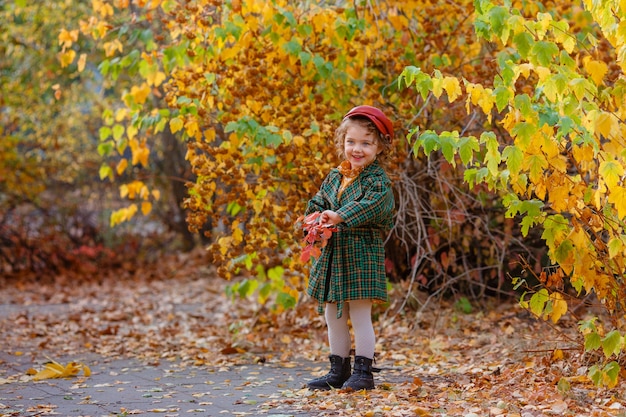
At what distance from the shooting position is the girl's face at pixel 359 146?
13.7 feet

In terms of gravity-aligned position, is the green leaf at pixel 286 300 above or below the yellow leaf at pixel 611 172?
below

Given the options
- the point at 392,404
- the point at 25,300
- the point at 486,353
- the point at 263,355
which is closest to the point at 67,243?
the point at 25,300

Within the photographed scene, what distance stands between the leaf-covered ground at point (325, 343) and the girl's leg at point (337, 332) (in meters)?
0.26

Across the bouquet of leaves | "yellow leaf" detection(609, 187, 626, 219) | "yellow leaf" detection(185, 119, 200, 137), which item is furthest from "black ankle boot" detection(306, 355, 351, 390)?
"yellow leaf" detection(185, 119, 200, 137)

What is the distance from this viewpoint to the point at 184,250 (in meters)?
13.0

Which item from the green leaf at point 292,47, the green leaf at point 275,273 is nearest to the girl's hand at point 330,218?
the green leaf at point 292,47

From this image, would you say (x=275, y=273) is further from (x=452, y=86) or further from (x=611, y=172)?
(x=611, y=172)

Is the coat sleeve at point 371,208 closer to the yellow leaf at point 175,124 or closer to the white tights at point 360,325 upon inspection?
the white tights at point 360,325

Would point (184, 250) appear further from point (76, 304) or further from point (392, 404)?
point (392, 404)

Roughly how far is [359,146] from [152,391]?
1.69 meters

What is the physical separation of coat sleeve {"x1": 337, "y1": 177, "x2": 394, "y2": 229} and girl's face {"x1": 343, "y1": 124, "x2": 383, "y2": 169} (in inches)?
4.6

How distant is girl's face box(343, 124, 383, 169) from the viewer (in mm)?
4180

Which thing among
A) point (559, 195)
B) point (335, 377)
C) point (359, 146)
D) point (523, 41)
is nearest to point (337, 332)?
point (335, 377)

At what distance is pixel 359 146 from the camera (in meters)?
4.18
